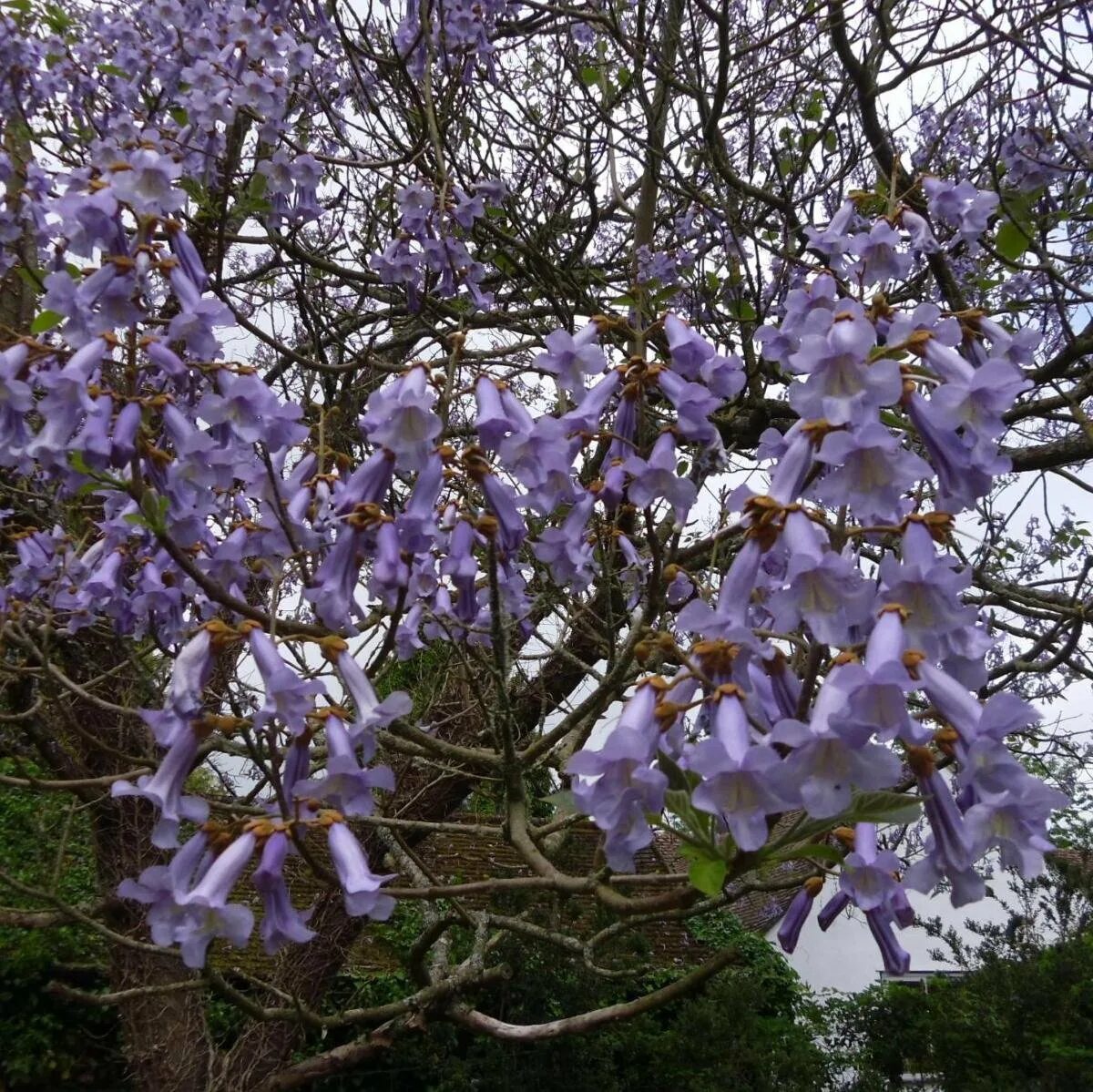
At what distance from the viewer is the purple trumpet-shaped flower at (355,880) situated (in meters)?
1.30

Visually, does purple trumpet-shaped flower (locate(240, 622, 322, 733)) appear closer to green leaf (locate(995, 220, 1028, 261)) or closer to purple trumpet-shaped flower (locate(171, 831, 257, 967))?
purple trumpet-shaped flower (locate(171, 831, 257, 967))

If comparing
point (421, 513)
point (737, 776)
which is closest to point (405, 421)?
point (421, 513)

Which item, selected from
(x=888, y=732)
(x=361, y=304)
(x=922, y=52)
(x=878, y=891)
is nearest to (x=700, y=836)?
(x=888, y=732)

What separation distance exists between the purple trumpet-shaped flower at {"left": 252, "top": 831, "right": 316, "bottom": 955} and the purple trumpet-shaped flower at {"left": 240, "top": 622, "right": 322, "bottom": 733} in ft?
0.53

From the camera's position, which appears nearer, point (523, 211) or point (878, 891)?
point (878, 891)

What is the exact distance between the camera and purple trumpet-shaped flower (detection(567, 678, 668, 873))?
3.41 ft

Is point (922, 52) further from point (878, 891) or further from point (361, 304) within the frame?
point (878, 891)

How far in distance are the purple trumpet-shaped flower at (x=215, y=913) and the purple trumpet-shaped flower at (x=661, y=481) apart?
0.89 metres

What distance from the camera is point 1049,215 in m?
3.55

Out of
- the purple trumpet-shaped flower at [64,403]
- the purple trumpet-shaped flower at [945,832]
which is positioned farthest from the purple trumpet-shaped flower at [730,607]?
the purple trumpet-shaped flower at [64,403]

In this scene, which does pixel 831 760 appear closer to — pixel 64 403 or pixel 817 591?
pixel 817 591

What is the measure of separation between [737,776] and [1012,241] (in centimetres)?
229

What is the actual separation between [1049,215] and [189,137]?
3.21m

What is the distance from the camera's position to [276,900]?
1.32 meters
